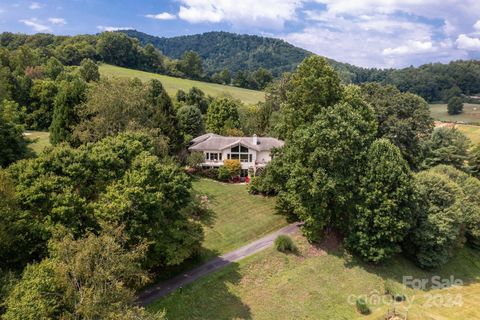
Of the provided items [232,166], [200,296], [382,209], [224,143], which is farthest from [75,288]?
[224,143]

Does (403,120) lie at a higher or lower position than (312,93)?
lower

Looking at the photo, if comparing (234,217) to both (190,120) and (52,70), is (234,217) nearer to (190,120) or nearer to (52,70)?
(190,120)

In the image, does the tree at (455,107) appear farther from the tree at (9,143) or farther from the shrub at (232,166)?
the tree at (9,143)

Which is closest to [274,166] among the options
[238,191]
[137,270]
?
[238,191]

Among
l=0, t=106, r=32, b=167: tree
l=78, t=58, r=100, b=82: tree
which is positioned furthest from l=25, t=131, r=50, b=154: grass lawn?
l=78, t=58, r=100, b=82: tree

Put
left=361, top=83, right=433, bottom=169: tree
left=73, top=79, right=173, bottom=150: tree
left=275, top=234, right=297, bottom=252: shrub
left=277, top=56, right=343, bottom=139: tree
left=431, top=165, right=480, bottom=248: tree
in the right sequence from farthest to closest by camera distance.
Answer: left=361, top=83, right=433, bottom=169: tree, left=277, top=56, right=343, bottom=139: tree, left=431, top=165, right=480, bottom=248: tree, left=73, top=79, right=173, bottom=150: tree, left=275, top=234, right=297, bottom=252: shrub

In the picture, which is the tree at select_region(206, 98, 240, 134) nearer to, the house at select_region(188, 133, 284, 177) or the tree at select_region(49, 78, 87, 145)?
the house at select_region(188, 133, 284, 177)
